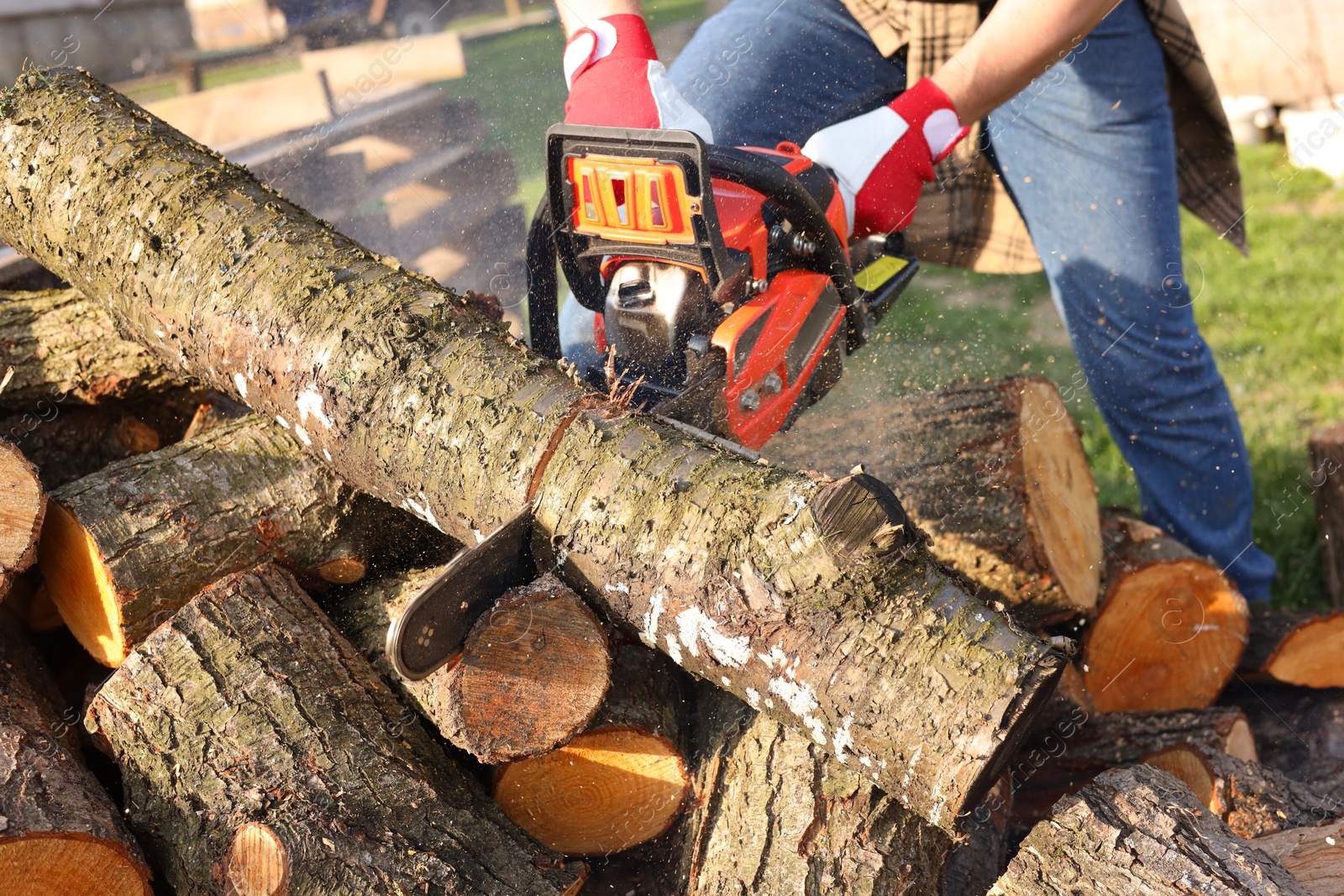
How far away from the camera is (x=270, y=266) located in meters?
1.95

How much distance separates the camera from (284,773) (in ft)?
5.30

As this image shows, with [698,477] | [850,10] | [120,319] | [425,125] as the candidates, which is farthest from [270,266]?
[425,125]

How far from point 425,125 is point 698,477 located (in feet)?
16.3

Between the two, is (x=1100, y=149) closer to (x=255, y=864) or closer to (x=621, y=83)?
(x=621, y=83)

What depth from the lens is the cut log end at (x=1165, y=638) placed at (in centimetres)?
250

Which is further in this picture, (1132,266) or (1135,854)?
(1132,266)

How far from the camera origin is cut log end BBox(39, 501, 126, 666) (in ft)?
6.18

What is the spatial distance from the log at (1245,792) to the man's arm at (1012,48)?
1515 mm

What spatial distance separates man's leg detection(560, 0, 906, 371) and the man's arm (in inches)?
20.7

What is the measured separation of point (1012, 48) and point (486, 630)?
5.86 ft

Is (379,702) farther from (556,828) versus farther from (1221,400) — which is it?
(1221,400)

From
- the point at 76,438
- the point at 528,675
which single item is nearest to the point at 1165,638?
the point at 528,675

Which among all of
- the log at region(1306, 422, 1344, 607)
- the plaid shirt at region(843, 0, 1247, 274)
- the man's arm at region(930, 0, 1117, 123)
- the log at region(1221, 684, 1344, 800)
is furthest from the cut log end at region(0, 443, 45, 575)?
the log at region(1306, 422, 1344, 607)

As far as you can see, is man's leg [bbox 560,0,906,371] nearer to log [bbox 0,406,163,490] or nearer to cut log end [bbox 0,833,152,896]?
log [bbox 0,406,163,490]
